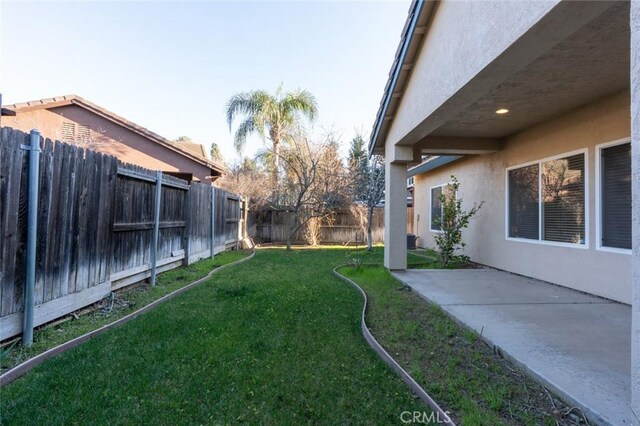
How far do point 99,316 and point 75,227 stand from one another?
1164 millimetres

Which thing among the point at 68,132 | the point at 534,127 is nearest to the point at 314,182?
the point at 534,127

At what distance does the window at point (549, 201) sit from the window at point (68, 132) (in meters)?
16.2

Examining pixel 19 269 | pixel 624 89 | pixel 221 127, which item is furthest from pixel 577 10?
pixel 221 127

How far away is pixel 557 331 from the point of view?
12.3 ft

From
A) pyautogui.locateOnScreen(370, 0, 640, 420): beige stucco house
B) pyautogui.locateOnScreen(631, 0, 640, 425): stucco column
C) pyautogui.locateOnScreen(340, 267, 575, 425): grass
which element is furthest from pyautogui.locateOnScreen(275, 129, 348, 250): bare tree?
pyautogui.locateOnScreen(631, 0, 640, 425): stucco column

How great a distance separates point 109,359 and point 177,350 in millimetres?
575

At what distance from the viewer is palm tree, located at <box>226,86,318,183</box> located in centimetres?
1836

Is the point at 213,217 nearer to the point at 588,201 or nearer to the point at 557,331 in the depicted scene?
the point at 557,331

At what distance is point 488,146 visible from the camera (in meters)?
8.11

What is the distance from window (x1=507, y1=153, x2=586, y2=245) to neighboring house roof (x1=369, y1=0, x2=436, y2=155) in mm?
3125

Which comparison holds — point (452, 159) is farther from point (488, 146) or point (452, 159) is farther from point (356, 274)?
point (356, 274)

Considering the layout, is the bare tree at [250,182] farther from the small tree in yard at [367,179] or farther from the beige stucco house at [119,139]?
the small tree in yard at [367,179]

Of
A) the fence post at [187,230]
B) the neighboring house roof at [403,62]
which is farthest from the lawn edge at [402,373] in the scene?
the fence post at [187,230]

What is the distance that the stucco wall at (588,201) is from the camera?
5.01m
